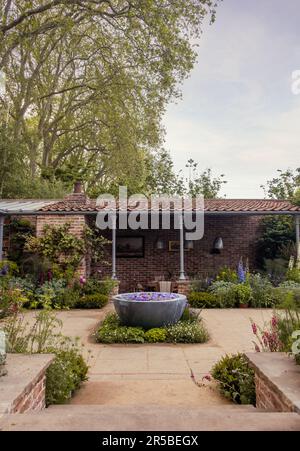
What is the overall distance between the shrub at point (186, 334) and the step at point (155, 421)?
450 cm

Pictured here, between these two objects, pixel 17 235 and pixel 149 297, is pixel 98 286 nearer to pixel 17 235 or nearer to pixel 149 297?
pixel 17 235

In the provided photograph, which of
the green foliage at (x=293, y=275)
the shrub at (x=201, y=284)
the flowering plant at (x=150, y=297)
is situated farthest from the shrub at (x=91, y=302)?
the green foliage at (x=293, y=275)

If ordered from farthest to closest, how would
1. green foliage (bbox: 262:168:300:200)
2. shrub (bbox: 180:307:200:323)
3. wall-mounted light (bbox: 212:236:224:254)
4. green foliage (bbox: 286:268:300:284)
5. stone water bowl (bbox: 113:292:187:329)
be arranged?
green foliage (bbox: 262:168:300:200)
wall-mounted light (bbox: 212:236:224:254)
green foliage (bbox: 286:268:300:284)
shrub (bbox: 180:307:200:323)
stone water bowl (bbox: 113:292:187:329)

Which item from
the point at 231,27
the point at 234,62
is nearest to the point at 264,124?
the point at 234,62

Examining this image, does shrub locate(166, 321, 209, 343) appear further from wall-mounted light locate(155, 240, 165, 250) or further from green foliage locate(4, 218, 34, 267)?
green foliage locate(4, 218, 34, 267)

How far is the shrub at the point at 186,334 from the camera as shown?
22.8ft

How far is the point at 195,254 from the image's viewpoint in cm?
1474

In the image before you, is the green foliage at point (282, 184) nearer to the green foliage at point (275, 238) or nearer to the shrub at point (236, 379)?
the green foliage at point (275, 238)

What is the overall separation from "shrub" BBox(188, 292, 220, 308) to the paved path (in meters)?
2.17

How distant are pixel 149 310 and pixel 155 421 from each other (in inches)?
194

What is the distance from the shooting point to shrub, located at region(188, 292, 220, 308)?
35.4 feet

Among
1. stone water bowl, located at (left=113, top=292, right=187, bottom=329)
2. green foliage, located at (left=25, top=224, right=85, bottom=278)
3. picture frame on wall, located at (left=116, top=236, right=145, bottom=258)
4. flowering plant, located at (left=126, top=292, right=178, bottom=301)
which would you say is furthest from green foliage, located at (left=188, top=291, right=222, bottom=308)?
picture frame on wall, located at (left=116, top=236, right=145, bottom=258)

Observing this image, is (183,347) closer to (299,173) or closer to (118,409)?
(118,409)

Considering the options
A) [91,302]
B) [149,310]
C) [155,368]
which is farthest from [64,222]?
[155,368]
